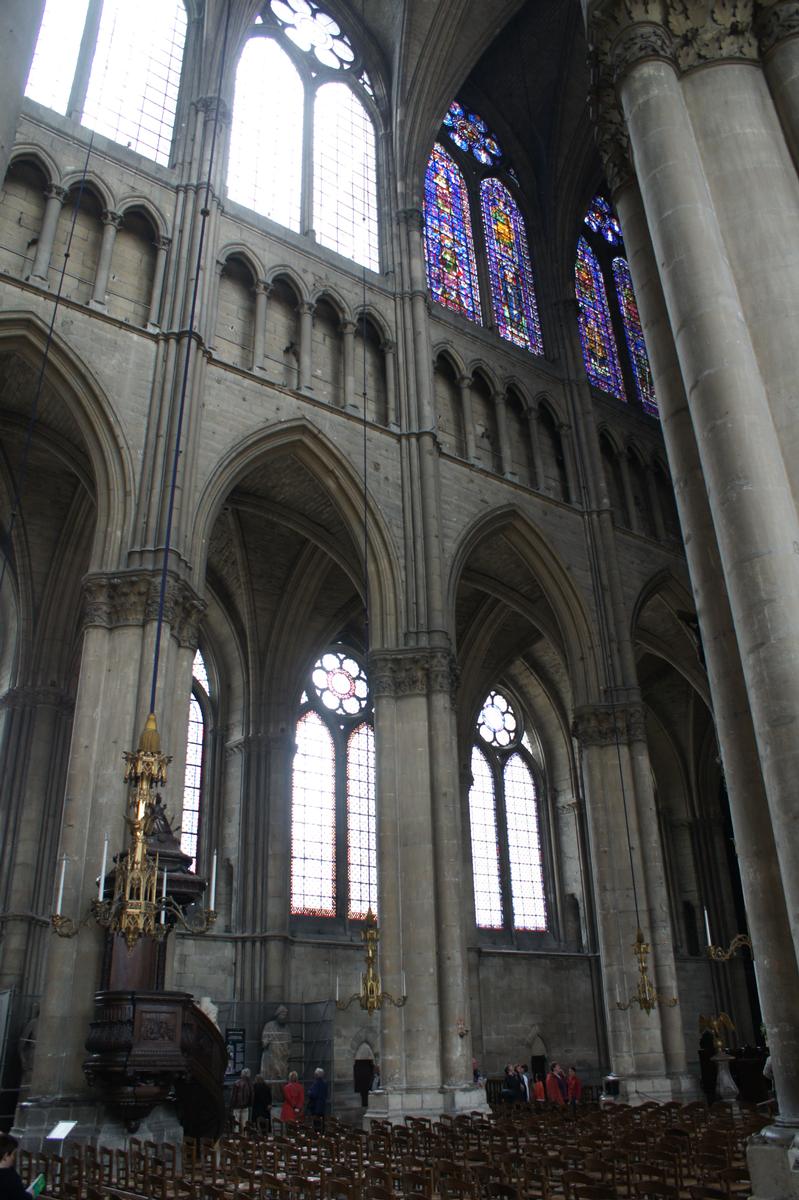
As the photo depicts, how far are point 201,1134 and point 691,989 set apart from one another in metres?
17.9

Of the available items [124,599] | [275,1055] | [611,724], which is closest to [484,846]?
[611,724]

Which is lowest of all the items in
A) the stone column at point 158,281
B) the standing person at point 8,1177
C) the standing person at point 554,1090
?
the standing person at point 8,1177

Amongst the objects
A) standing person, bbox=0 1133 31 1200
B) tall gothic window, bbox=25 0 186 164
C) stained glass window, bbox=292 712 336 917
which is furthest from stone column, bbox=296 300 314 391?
standing person, bbox=0 1133 31 1200

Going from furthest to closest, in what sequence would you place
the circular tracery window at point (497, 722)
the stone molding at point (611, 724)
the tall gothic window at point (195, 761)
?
the circular tracery window at point (497, 722), the tall gothic window at point (195, 761), the stone molding at point (611, 724)

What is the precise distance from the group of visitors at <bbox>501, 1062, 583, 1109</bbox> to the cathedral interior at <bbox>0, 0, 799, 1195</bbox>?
1.13 metres

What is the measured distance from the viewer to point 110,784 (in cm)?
1202

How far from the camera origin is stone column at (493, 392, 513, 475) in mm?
19641

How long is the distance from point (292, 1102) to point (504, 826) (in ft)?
41.3

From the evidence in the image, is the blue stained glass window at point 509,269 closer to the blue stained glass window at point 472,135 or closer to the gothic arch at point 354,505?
the blue stained glass window at point 472,135

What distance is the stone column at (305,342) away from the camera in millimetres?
17016

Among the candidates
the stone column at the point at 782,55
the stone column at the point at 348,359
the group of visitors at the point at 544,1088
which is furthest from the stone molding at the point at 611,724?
the stone column at the point at 782,55

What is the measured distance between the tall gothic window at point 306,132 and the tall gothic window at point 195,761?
30.6ft

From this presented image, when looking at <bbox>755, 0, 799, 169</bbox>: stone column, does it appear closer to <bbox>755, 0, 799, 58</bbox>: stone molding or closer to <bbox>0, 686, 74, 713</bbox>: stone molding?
<bbox>755, 0, 799, 58</bbox>: stone molding

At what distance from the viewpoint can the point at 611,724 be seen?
60.9 feet
